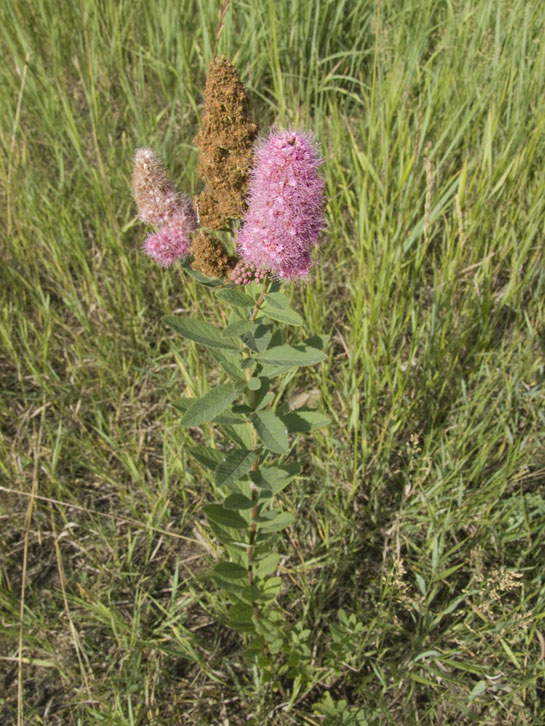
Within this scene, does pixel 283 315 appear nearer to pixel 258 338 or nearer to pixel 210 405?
pixel 258 338

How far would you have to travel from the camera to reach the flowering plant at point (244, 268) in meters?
1.37

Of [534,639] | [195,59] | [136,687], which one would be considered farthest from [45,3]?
[534,639]

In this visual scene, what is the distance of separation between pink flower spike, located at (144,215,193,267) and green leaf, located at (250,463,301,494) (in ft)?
2.24

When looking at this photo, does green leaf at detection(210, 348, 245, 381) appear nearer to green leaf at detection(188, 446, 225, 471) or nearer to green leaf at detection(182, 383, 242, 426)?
green leaf at detection(182, 383, 242, 426)

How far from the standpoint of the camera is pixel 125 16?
338 cm

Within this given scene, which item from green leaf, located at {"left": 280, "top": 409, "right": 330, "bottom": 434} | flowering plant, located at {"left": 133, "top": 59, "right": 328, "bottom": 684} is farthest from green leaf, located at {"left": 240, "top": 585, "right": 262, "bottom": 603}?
green leaf, located at {"left": 280, "top": 409, "right": 330, "bottom": 434}

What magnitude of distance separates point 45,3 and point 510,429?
136 inches

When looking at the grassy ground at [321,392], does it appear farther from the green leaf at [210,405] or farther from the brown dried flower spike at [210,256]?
the brown dried flower spike at [210,256]

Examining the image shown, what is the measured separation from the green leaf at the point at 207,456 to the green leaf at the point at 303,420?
0.24m

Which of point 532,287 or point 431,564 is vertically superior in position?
point 532,287

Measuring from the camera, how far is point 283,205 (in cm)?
136

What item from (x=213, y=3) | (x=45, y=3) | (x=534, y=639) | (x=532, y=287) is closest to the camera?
(x=534, y=639)

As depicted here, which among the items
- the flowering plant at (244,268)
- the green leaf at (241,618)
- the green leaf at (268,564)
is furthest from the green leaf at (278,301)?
the green leaf at (241,618)

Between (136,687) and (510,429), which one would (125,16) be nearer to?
(510,429)
